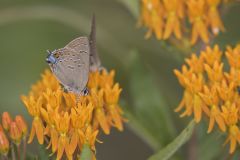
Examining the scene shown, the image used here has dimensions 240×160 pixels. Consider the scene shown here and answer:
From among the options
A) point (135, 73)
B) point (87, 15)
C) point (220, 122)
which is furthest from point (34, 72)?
point (220, 122)

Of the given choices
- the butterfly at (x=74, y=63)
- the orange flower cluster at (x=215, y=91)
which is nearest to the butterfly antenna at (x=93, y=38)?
the butterfly at (x=74, y=63)

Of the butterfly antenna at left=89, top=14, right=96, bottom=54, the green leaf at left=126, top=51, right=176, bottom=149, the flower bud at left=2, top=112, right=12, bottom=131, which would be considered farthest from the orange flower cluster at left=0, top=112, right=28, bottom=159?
the green leaf at left=126, top=51, right=176, bottom=149

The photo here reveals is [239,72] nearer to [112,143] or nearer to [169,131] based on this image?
[169,131]

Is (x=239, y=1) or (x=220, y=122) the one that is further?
(x=239, y=1)

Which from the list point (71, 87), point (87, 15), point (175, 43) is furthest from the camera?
point (87, 15)

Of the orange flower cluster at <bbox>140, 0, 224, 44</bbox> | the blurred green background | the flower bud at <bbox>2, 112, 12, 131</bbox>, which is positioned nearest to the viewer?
the flower bud at <bbox>2, 112, 12, 131</bbox>

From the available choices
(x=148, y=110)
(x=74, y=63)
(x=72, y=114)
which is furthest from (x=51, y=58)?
(x=148, y=110)

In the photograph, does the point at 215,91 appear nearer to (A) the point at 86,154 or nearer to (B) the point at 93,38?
(B) the point at 93,38

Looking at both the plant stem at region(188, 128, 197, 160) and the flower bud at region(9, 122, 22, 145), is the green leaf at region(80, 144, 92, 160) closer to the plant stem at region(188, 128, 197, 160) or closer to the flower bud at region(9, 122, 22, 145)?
the flower bud at region(9, 122, 22, 145)
